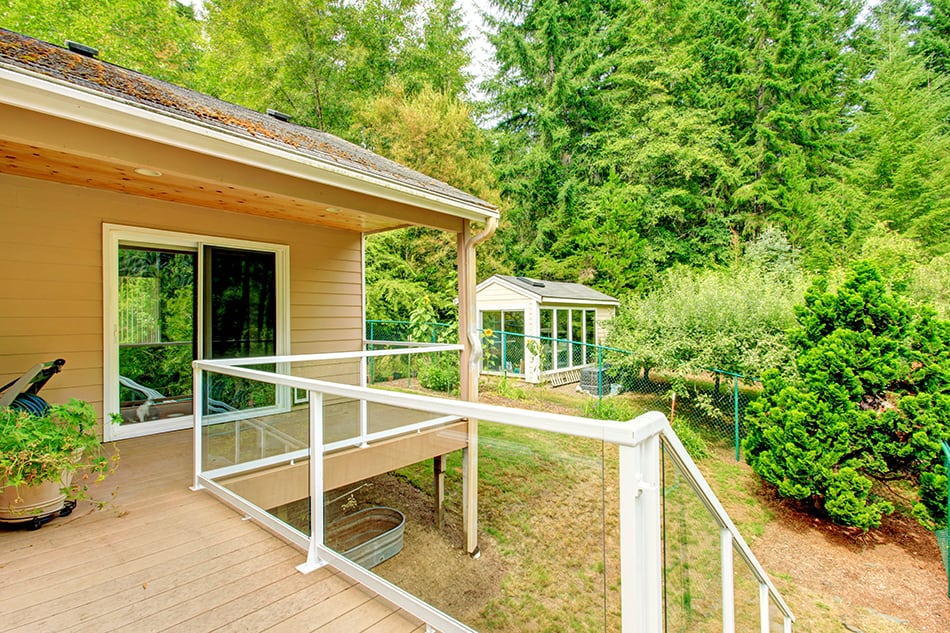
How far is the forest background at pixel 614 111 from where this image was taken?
15.9m

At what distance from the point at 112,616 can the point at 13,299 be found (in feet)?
11.5

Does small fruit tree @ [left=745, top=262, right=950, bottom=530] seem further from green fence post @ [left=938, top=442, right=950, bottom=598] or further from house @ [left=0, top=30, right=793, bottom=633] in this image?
house @ [left=0, top=30, right=793, bottom=633]

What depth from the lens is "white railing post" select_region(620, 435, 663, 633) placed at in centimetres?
127

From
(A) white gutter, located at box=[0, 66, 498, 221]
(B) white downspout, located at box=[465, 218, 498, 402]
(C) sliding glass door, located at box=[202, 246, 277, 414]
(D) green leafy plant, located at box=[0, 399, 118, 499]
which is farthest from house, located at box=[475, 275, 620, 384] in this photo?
(D) green leafy plant, located at box=[0, 399, 118, 499]

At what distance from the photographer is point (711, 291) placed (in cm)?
1040

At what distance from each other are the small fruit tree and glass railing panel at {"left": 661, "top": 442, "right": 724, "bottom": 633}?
217 inches

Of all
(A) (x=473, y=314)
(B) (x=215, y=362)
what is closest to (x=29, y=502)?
(B) (x=215, y=362)

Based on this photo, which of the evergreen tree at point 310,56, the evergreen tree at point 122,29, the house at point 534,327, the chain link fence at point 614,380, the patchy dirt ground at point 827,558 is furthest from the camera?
the evergreen tree at point 310,56

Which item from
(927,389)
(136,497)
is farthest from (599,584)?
(927,389)

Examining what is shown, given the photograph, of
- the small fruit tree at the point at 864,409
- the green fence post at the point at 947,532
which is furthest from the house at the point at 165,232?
the green fence post at the point at 947,532

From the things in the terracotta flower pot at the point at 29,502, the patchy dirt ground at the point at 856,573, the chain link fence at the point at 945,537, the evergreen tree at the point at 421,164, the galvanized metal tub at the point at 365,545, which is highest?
the evergreen tree at the point at 421,164

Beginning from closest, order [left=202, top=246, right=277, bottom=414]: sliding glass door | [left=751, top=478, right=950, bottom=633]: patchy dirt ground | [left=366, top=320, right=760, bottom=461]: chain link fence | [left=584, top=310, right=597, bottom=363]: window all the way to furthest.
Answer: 1. [left=751, top=478, right=950, bottom=633]: patchy dirt ground
2. [left=202, top=246, right=277, bottom=414]: sliding glass door
3. [left=366, top=320, right=760, bottom=461]: chain link fence
4. [left=584, top=310, right=597, bottom=363]: window

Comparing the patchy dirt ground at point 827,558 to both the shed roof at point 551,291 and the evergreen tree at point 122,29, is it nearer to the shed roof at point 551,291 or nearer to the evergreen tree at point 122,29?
the shed roof at point 551,291

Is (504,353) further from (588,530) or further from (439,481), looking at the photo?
(588,530)
